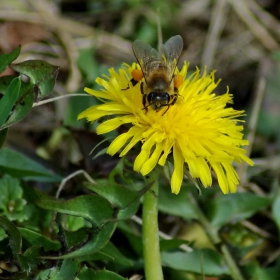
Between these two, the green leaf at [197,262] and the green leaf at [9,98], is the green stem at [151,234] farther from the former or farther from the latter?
the green leaf at [9,98]

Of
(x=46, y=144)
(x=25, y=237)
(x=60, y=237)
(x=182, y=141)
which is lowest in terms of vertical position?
(x=46, y=144)

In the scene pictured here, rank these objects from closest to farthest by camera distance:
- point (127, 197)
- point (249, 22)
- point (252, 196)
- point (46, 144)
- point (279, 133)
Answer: point (127, 197)
point (252, 196)
point (46, 144)
point (279, 133)
point (249, 22)

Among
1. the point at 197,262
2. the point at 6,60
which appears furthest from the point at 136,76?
the point at 197,262

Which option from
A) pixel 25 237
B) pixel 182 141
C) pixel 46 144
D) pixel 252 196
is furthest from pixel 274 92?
pixel 25 237

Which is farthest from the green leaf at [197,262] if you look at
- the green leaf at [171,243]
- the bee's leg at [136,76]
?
the bee's leg at [136,76]

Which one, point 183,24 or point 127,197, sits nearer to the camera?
point 127,197

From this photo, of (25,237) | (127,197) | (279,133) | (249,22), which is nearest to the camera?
(127,197)

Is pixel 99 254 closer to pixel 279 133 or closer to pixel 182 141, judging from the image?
pixel 182 141
